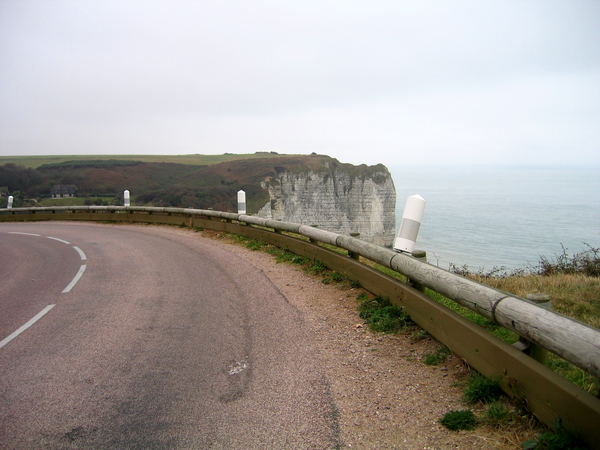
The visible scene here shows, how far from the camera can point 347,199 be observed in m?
85.4

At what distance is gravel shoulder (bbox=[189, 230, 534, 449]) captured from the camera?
3.10 m

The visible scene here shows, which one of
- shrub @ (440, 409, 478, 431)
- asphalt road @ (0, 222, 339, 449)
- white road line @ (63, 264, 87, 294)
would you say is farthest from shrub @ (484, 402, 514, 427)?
white road line @ (63, 264, 87, 294)

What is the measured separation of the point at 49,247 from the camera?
46.9 feet

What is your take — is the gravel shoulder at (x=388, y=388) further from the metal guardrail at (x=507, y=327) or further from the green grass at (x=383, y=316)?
the metal guardrail at (x=507, y=327)

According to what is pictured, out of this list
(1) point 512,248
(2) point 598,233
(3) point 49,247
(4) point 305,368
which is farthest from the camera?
(1) point 512,248

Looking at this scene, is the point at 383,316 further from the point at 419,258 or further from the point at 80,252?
the point at 80,252

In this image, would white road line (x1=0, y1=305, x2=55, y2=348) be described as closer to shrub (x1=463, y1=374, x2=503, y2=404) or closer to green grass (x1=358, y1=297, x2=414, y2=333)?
green grass (x1=358, y1=297, x2=414, y2=333)

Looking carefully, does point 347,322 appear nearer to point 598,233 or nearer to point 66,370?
point 66,370

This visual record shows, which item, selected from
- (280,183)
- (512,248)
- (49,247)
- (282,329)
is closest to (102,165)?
(280,183)

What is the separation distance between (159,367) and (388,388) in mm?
2427

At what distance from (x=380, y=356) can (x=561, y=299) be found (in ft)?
13.7

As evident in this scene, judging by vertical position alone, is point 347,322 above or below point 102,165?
below

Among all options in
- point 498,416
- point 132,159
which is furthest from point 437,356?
point 132,159

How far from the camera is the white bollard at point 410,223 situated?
5668 millimetres
